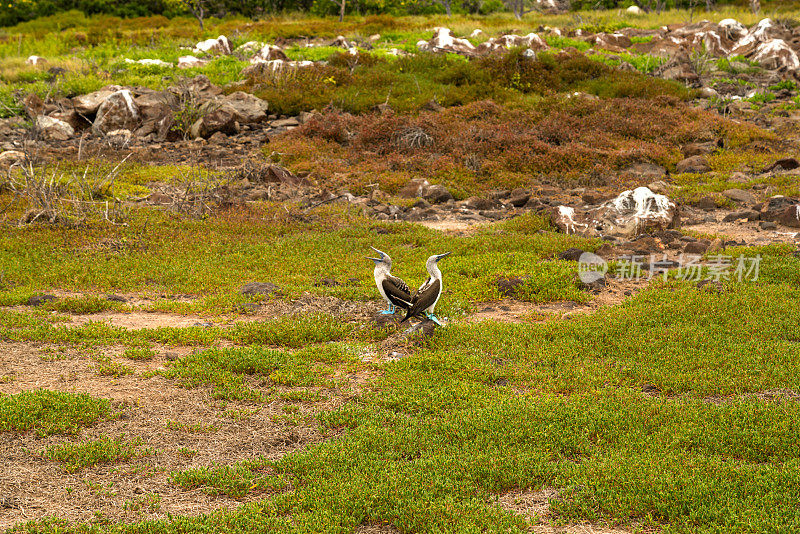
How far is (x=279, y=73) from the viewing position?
27000 millimetres

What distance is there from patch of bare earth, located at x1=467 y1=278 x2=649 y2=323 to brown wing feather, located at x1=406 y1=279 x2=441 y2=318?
1.04m

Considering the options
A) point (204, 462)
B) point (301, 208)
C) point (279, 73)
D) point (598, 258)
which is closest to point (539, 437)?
point (204, 462)

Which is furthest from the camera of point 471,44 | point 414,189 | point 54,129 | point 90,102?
point 471,44

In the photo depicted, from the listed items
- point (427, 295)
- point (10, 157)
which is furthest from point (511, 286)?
point (10, 157)

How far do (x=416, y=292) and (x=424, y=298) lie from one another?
238mm

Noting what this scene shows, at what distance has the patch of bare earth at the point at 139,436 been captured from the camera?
5.20 meters

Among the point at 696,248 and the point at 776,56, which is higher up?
the point at 776,56

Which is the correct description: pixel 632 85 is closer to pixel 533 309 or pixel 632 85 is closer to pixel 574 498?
pixel 533 309

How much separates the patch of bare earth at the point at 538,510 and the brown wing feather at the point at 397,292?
3463mm

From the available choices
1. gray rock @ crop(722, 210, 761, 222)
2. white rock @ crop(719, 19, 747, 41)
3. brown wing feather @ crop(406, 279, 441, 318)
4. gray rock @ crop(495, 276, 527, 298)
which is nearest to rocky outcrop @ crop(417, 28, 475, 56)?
white rock @ crop(719, 19, 747, 41)

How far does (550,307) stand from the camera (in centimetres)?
976

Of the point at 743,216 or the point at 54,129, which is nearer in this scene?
the point at 743,216

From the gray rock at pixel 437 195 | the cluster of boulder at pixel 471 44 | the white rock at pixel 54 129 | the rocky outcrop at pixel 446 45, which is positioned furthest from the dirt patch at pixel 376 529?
the rocky outcrop at pixel 446 45

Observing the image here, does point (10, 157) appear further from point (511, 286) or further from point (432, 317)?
point (432, 317)
